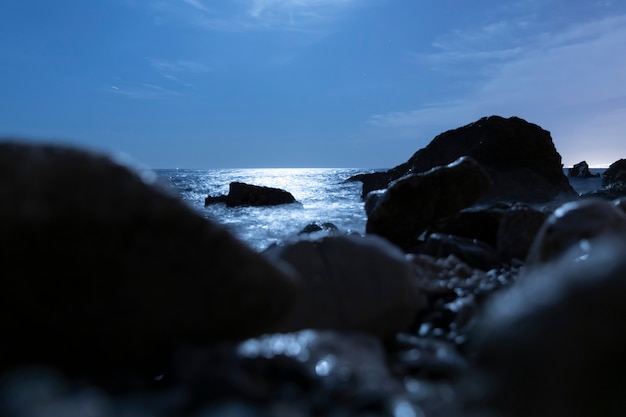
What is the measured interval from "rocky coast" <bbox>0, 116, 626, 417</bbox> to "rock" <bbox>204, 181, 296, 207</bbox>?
18.9 metres

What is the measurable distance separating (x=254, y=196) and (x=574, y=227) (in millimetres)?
19346

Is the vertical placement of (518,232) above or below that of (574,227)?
below

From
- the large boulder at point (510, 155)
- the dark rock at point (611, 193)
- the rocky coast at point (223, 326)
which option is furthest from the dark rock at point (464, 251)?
the dark rock at point (611, 193)

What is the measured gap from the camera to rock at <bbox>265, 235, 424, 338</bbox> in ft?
7.46

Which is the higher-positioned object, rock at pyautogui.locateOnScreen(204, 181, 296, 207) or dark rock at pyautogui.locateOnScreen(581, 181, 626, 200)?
dark rock at pyautogui.locateOnScreen(581, 181, 626, 200)

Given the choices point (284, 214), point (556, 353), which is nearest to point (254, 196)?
point (284, 214)

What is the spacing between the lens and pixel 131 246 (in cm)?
161

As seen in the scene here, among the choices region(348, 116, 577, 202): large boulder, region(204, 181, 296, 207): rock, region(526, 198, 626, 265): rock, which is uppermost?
region(348, 116, 577, 202): large boulder

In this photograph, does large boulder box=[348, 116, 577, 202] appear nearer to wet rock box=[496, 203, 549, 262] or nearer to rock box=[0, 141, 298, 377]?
wet rock box=[496, 203, 549, 262]

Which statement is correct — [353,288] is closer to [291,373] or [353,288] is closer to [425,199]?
[291,373]

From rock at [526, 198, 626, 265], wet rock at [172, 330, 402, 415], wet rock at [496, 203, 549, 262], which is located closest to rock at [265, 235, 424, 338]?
wet rock at [172, 330, 402, 415]

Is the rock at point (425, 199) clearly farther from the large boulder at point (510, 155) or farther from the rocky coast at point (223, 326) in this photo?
the large boulder at point (510, 155)

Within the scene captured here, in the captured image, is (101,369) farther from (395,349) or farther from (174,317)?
(395,349)

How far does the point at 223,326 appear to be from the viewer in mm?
1777
